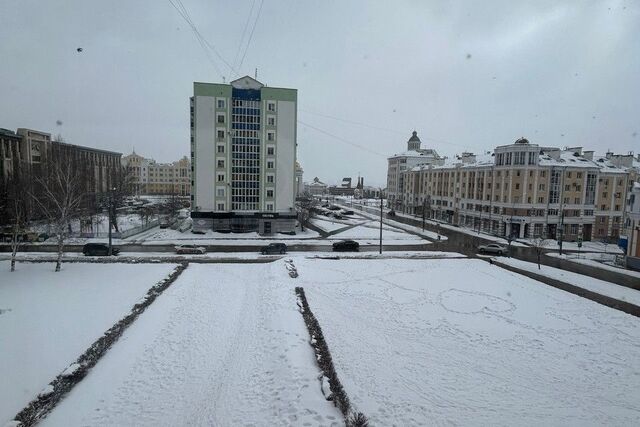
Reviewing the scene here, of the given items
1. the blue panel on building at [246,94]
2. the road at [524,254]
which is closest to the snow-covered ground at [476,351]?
the road at [524,254]

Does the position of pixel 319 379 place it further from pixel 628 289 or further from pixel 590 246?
pixel 590 246

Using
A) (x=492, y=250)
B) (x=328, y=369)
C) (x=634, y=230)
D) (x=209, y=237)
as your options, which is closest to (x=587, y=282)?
(x=492, y=250)

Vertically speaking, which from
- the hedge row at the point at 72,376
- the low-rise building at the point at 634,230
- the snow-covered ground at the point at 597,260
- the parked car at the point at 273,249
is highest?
the low-rise building at the point at 634,230

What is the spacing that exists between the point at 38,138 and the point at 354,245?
60003mm

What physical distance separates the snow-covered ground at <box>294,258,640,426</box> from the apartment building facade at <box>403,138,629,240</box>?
81.9 ft

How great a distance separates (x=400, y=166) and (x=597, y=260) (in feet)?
165

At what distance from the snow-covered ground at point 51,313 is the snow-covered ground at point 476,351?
8.63 meters

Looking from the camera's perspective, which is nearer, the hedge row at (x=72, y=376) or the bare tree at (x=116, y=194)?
the hedge row at (x=72, y=376)

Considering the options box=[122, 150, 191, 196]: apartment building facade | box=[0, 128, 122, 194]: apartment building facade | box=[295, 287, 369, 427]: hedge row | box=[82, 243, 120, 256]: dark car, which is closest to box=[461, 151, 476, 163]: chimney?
box=[295, 287, 369, 427]: hedge row

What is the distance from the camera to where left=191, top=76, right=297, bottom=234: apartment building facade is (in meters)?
42.7

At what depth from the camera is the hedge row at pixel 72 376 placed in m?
8.79

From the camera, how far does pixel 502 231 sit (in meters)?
46.1

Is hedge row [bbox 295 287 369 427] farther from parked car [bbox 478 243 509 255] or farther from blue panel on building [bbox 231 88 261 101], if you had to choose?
blue panel on building [bbox 231 88 261 101]

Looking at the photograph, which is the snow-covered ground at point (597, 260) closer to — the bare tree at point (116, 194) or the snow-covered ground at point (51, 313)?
the snow-covered ground at point (51, 313)
